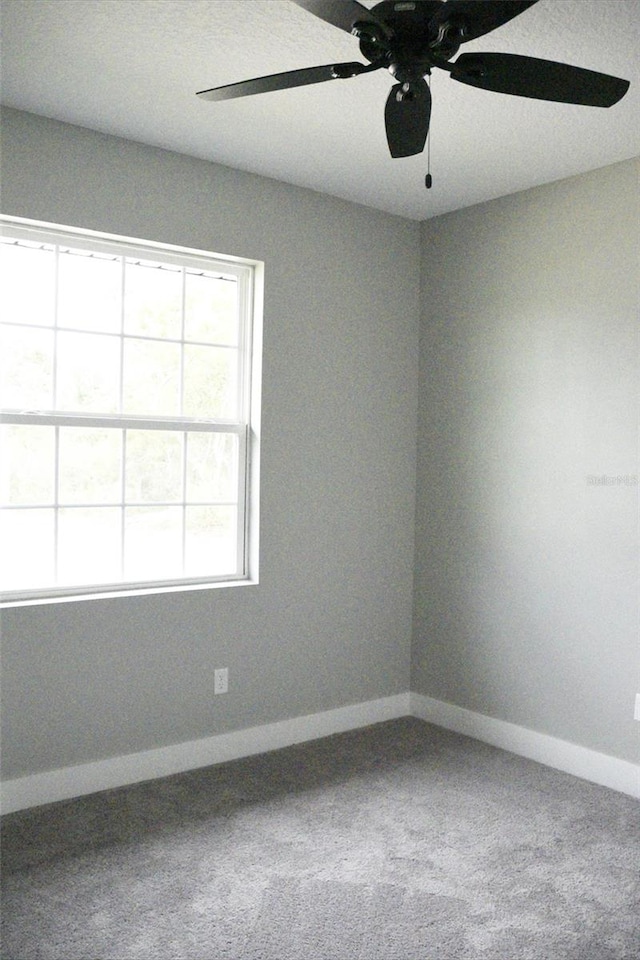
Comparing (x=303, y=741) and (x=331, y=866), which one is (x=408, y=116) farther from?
(x=303, y=741)

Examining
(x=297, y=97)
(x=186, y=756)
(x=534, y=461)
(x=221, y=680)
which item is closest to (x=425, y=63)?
(x=297, y=97)

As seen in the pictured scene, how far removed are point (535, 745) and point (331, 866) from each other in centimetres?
142

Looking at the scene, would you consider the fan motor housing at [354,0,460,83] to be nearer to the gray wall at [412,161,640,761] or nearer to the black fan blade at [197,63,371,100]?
the black fan blade at [197,63,371,100]

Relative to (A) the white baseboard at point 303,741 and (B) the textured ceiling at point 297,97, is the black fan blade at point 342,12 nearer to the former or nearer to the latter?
(B) the textured ceiling at point 297,97

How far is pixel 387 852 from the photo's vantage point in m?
2.85

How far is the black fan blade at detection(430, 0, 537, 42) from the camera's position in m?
1.63

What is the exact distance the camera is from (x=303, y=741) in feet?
12.9

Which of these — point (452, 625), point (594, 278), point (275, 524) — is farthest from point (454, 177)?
Result: point (452, 625)

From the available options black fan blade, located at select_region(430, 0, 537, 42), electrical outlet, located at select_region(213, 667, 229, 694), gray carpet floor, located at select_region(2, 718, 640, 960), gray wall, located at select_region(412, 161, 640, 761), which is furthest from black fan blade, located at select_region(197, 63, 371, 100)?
electrical outlet, located at select_region(213, 667, 229, 694)

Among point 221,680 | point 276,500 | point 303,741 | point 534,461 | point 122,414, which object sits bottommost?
point 303,741

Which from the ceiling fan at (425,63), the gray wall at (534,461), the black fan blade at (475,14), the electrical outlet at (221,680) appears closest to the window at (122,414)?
the electrical outlet at (221,680)

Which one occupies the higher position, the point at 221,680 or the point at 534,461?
the point at 534,461

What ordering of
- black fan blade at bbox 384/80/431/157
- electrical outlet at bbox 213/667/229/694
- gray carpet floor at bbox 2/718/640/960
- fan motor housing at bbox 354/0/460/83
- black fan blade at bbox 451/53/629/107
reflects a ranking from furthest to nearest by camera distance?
1. electrical outlet at bbox 213/667/229/694
2. gray carpet floor at bbox 2/718/640/960
3. black fan blade at bbox 384/80/431/157
4. black fan blade at bbox 451/53/629/107
5. fan motor housing at bbox 354/0/460/83

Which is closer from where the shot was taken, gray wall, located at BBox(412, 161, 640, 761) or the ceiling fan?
the ceiling fan
